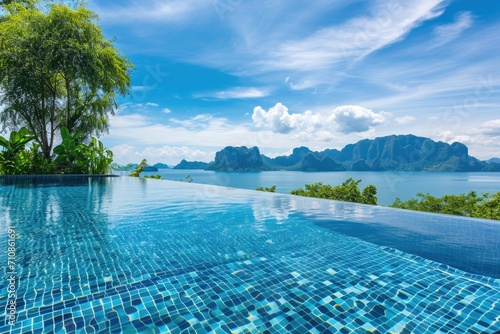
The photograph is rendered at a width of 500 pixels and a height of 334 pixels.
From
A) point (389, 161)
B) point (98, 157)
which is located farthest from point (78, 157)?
point (389, 161)

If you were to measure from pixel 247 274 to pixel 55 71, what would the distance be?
11864mm

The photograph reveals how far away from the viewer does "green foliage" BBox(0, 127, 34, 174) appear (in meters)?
10.5

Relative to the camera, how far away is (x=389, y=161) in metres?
95.3

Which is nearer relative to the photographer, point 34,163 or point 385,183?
point 34,163

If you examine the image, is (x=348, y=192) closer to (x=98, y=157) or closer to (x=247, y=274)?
(x=98, y=157)

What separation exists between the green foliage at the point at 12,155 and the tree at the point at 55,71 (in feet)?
2.47

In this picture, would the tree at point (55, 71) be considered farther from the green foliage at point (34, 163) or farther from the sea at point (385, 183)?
the sea at point (385, 183)

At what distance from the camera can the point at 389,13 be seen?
9.09m

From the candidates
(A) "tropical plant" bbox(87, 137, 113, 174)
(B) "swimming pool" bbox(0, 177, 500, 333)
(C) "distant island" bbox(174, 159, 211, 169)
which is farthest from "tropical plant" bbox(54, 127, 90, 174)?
(C) "distant island" bbox(174, 159, 211, 169)

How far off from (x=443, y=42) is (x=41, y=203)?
14.8 meters

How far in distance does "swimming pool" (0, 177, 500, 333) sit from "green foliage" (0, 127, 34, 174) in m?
7.17

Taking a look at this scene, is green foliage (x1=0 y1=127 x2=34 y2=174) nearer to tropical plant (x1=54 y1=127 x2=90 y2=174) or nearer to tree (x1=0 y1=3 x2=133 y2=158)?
tree (x1=0 y1=3 x2=133 y2=158)

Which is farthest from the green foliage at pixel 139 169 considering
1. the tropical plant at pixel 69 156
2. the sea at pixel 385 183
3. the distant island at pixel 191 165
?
the distant island at pixel 191 165

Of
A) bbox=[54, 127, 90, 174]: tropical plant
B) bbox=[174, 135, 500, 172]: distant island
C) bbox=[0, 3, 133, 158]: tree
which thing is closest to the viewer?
bbox=[0, 3, 133, 158]: tree
